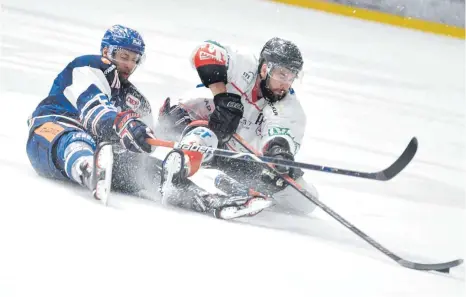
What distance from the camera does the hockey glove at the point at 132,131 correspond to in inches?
126

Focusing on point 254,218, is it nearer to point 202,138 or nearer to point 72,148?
point 202,138

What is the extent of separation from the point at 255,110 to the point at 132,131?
712mm

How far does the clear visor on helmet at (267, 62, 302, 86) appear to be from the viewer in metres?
3.45

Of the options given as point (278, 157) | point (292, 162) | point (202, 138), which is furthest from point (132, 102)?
point (292, 162)

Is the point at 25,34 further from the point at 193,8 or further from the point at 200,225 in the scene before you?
the point at 200,225

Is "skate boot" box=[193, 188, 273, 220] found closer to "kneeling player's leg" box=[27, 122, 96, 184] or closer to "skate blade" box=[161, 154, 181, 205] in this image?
"skate blade" box=[161, 154, 181, 205]

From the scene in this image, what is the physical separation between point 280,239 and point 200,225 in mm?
293

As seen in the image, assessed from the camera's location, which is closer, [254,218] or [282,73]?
[254,218]

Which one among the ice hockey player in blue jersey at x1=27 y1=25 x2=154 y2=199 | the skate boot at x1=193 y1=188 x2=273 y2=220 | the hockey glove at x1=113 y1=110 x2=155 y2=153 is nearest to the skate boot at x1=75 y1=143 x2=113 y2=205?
the ice hockey player in blue jersey at x1=27 y1=25 x2=154 y2=199

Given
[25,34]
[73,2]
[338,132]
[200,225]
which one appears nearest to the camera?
[200,225]

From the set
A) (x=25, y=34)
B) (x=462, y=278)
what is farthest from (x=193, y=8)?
(x=462, y=278)

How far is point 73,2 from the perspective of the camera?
10.2 metres

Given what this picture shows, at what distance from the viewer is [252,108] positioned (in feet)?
12.2

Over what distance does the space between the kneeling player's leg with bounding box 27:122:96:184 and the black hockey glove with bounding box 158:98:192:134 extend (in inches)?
24.9
